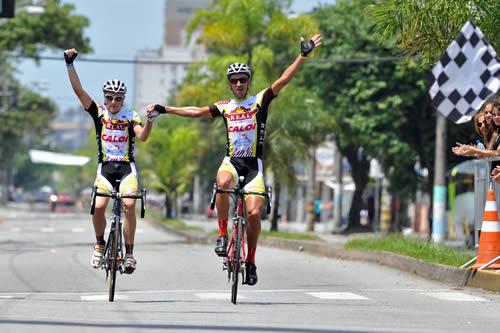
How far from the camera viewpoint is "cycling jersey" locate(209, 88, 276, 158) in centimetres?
1248

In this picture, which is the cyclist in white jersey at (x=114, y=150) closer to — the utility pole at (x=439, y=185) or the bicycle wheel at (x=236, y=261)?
the bicycle wheel at (x=236, y=261)

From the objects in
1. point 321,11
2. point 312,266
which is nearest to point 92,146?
point 321,11

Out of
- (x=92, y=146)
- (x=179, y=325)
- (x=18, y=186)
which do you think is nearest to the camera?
(x=179, y=325)

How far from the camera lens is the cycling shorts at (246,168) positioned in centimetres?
1235

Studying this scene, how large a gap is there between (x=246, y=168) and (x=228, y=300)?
1.25m

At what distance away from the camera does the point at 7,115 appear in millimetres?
89688

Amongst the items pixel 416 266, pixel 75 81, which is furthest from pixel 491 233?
pixel 75 81

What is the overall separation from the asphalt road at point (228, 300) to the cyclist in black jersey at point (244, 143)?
0.65 metres

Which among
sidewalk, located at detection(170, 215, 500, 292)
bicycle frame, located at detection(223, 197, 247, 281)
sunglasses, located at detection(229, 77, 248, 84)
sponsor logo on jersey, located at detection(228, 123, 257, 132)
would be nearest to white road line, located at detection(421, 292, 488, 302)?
sidewalk, located at detection(170, 215, 500, 292)

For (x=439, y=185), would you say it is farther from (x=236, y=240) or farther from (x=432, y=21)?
(x=236, y=240)

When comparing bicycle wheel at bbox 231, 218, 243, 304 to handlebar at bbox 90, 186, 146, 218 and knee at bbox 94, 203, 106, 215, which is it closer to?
handlebar at bbox 90, 186, 146, 218

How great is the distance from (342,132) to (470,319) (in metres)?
36.2

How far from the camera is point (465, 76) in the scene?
14.6 meters

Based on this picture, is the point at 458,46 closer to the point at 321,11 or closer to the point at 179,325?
the point at 179,325
